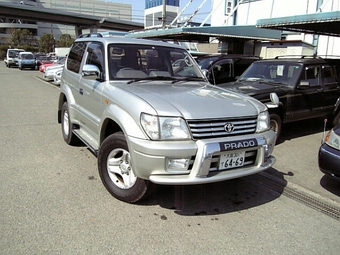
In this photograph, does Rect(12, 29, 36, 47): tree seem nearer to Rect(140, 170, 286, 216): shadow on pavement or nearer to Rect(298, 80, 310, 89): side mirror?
Rect(298, 80, 310, 89): side mirror

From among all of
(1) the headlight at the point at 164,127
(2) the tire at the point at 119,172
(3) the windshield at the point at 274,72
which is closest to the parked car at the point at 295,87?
(3) the windshield at the point at 274,72

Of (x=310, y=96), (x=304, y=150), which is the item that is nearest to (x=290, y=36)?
(x=310, y=96)

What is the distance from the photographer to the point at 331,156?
393 cm

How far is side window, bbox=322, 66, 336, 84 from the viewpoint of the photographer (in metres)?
7.22

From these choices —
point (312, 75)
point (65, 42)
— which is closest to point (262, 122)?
point (312, 75)

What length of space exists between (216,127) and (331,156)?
5.68ft

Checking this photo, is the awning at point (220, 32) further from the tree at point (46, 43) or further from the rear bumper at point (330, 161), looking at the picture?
the tree at point (46, 43)

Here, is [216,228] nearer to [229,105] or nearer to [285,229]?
[285,229]

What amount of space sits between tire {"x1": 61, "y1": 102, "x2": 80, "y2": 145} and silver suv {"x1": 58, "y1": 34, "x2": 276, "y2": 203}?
773 millimetres

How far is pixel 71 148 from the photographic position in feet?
18.4

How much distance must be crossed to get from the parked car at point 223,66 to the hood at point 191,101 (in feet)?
17.9

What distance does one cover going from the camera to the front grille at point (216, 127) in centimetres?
320

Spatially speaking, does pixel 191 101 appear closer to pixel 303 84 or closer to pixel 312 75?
pixel 303 84

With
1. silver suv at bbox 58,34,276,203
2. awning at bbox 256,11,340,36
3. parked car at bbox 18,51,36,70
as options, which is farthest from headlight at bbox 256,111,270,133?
parked car at bbox 18,51,36,70
